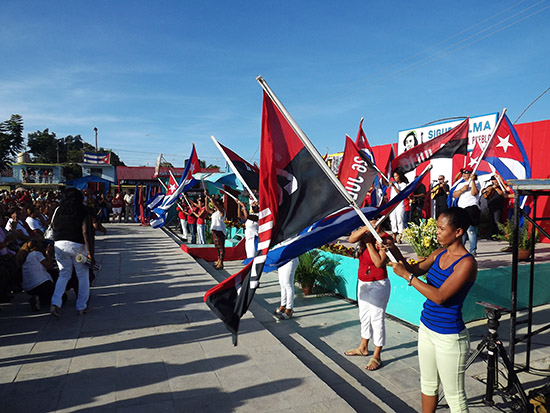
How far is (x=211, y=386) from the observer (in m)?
3.82

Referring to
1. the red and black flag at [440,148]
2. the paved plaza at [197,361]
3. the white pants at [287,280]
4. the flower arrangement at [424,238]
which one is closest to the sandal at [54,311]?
the paved plaza at [197,361]

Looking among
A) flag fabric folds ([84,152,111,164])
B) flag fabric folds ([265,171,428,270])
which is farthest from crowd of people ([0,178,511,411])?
flag fabric folds ([84,152,111,164])

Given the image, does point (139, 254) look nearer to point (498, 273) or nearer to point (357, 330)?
point (357, 330)

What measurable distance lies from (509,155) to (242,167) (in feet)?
17.9

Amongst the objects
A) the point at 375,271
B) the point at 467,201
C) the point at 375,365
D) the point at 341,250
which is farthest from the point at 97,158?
the point at 375,365

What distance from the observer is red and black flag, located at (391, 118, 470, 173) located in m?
8.19

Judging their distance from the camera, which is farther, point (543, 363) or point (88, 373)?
point (543, 363)

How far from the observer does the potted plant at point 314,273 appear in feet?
26.2

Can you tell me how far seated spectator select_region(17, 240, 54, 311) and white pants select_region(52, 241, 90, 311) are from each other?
0.58 meters

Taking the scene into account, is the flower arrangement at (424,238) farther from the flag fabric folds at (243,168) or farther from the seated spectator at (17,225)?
the seated spectator at (17,225)

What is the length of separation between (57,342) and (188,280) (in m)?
3.86

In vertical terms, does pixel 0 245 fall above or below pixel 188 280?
above

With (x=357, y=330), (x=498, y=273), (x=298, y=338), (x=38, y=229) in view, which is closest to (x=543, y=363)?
(x=498, y=273)

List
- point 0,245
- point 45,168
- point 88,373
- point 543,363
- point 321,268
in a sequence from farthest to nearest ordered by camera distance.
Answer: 1. point 45,168
2. point 321,268
3. point 0,245
4. point 543,363
5. point 88,373
